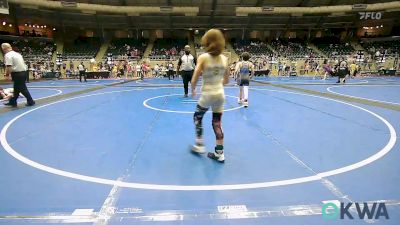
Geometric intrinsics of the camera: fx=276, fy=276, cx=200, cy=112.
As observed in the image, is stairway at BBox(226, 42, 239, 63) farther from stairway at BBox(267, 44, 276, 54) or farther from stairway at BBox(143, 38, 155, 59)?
stairway at BBox(143, 38, 155, 59)

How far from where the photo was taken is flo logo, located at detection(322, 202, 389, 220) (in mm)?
2840

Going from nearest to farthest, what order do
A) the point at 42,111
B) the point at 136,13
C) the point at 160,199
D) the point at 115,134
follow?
the point at 160,199 → the point at 115,134 → the point at 42,111 → the point at 136,13

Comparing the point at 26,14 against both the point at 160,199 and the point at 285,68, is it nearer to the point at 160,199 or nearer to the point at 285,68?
the point at 285,68

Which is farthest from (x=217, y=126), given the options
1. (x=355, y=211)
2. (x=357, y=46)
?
(x=357, y=46)

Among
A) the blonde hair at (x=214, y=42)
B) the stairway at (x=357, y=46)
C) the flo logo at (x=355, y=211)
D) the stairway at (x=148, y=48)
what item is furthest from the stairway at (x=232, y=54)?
the flo logo at (x=355, y=211)

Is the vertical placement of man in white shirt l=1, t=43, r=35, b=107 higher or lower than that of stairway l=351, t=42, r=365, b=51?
lower

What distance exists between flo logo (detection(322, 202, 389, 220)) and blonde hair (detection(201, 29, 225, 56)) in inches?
98.9

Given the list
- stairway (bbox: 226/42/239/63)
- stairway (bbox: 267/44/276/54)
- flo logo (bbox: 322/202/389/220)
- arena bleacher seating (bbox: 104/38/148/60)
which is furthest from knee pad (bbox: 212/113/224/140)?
stairway (bbox: 267/44/276/54)

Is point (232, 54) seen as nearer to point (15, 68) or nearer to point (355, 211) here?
point (15, 68)

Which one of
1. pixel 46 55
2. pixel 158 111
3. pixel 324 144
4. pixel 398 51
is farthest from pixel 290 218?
pixel 398 51

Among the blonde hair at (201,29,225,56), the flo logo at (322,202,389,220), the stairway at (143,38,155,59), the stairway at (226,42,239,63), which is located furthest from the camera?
the stairway at (226,42,239,63)

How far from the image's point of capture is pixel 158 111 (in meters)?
8.51

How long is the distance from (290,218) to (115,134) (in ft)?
13.7

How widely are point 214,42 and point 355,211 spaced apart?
9.20 ft
